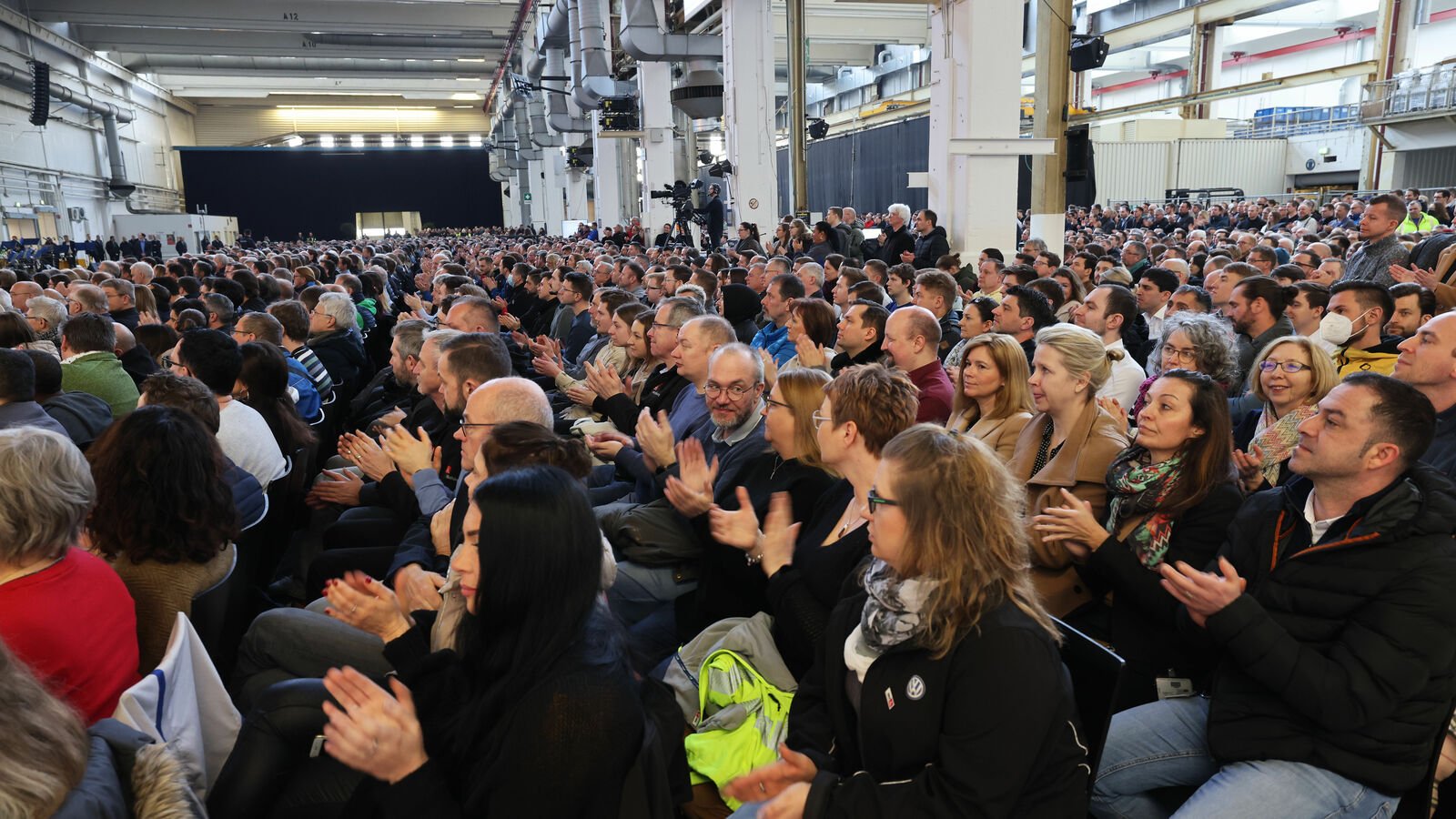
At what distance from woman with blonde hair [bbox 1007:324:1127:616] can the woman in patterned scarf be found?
8 cm

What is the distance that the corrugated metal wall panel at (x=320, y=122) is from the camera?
132 ft

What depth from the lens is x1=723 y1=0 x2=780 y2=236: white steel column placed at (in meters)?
11.0

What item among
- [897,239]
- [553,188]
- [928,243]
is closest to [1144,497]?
[928,243]

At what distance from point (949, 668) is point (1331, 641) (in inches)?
33.5

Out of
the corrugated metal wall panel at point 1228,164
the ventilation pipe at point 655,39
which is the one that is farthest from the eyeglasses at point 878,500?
the corrugated metal wall panel at point 1228,164

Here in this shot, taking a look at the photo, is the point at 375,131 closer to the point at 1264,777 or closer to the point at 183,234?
the point at 183,234

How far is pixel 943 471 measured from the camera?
1.48 metres

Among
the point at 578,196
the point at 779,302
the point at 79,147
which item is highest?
the point at 79,147

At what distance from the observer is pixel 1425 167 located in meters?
20.2

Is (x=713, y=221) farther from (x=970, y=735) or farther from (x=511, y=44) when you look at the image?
(x=511, y=44)

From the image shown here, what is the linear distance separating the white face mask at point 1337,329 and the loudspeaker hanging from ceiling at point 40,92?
78.3 ft

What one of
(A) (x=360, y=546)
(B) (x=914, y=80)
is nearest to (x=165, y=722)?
(A) (x=360, y=546)

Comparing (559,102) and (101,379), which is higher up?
(559,102)

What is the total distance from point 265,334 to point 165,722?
3.18 metres
